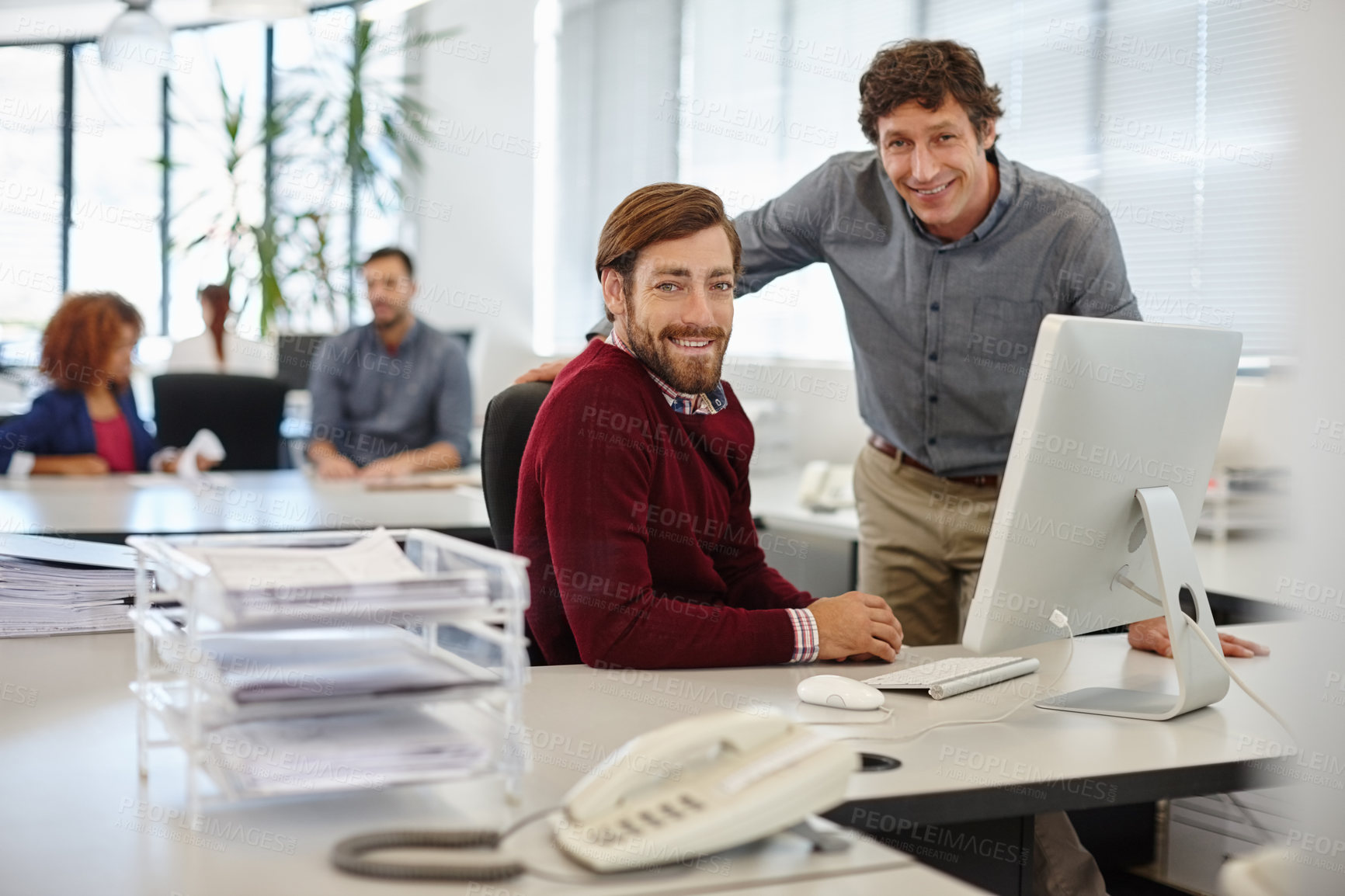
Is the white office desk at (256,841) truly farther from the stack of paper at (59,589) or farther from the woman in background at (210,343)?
the woman in background at (210,343)

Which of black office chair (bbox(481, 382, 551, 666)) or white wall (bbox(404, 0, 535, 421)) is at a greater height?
white wall (bbox(404, 0, 535, 421))

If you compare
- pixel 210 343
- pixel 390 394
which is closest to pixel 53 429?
pixel 390 394

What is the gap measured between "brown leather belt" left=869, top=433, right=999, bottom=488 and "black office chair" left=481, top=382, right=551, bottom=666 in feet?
2.75

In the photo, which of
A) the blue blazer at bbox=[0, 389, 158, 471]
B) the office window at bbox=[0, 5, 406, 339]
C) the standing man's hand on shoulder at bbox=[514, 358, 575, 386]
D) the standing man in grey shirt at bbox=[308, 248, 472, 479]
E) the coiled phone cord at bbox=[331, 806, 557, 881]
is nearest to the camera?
the coiled phone cord at bbox=[331, 806, 557, 881]

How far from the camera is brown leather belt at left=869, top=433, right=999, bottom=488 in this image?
7.57 ft

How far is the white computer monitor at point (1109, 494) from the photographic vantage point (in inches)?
54.0

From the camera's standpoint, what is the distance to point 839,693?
4.77ft

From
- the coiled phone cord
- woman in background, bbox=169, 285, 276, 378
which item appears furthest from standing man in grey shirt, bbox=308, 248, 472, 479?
the coiled phone cord

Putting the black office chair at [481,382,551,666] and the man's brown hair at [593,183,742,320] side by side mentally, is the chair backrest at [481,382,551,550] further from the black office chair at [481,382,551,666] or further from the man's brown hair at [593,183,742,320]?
the man's brown hair at [593,183,742,320]

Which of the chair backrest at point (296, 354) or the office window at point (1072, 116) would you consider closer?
the office window at point (1072, 116)

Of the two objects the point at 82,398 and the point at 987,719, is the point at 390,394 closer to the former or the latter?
the point at 82,398

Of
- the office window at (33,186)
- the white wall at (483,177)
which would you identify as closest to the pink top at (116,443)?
the white wall at (483,177)

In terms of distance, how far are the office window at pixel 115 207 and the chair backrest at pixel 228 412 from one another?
5.23 metres

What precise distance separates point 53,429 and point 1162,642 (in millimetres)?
2945
